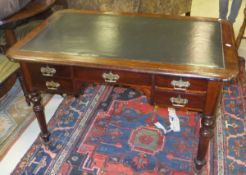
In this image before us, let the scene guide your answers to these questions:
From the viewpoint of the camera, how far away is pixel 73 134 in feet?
6.05

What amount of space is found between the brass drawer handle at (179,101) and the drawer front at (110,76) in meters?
0.14

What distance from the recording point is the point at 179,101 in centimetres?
131

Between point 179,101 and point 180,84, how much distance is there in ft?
0.36

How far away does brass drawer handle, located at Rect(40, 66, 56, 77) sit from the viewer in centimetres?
140

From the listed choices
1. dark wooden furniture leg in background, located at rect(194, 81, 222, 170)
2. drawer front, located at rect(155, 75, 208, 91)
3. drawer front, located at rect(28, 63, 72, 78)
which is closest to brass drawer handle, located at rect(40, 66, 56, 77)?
drawer front, located at rect(28, 63, 72, 78)

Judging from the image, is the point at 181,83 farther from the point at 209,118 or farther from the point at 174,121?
the point at 174,121

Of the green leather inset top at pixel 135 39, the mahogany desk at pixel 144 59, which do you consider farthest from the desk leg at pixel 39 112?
the green leather inset top at pixel 135 39

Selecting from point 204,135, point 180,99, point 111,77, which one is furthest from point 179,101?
point 111,77

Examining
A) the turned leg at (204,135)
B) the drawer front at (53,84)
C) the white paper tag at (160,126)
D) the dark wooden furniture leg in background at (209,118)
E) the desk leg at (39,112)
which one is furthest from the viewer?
the white paper tag at (160,126)

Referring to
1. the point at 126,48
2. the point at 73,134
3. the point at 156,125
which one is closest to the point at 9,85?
the point at 73,134

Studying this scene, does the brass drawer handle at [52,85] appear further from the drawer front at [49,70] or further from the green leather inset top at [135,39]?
the green leather inset top at [135,39]

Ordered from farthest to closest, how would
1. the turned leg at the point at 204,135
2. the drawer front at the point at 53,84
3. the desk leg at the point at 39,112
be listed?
the desk leg at the point at 39,112 → the drawer front at the point at 53,84 → the turned leg at the point at 204,135

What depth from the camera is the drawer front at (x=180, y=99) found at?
128 centimetres

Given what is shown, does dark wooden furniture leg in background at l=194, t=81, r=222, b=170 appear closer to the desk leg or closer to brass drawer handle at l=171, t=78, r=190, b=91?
brass drawer handle at l=171, t=78, r=190, b=91
